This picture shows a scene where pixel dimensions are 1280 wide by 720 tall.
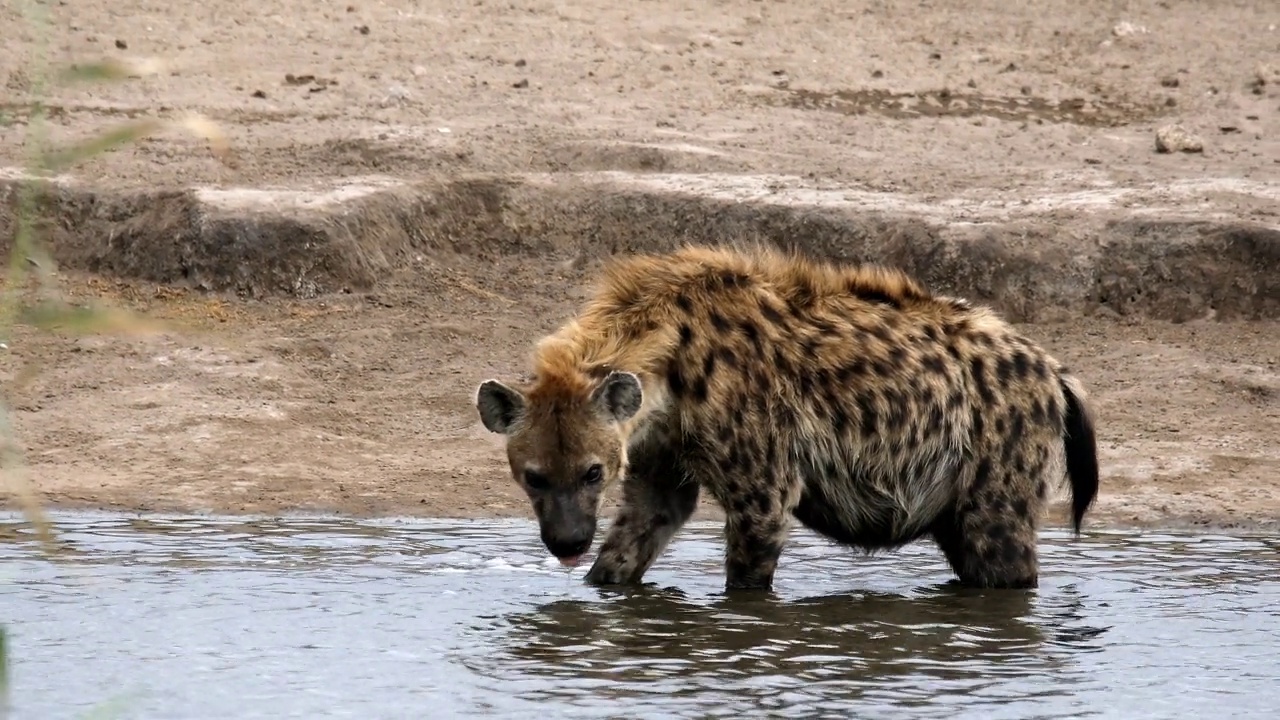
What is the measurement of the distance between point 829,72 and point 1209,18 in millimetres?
2656

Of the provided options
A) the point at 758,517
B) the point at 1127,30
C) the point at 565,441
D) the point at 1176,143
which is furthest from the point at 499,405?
the point at 1127,30

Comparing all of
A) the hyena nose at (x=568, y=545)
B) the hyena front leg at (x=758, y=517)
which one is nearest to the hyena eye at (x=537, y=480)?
the hyena nose at (x=568, y=545)

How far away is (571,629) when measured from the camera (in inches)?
185

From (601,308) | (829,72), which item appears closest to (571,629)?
(601,308)

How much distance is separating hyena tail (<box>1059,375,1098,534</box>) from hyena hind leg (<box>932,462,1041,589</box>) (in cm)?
21

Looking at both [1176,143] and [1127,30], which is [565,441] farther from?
[1127,30]

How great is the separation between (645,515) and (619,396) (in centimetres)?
54

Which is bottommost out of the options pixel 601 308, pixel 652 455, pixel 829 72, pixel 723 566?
pixel 723 566

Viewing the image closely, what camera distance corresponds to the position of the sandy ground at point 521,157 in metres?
6.65

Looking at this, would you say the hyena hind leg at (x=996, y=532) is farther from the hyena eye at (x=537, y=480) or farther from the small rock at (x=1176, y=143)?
the small rock at (x=1176, y=143)

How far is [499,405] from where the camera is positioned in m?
4.64

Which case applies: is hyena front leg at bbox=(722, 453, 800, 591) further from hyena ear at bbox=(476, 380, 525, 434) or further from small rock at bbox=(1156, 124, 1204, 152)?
small rock at bbox=(1156, 124, 1204, 152)

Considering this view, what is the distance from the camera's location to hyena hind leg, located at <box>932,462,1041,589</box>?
4.99 metres

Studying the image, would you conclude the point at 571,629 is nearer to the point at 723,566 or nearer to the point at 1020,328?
the point at 723,566
